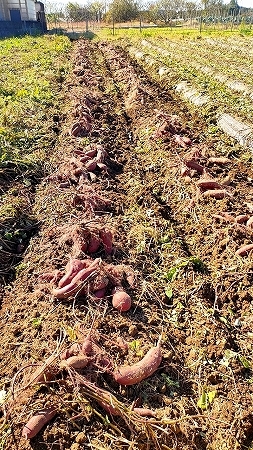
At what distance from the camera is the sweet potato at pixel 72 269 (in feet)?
14.7

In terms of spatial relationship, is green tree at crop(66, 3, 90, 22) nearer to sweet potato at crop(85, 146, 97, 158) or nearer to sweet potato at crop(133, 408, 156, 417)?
sweet potato at crop(85, 146, 97, 158)

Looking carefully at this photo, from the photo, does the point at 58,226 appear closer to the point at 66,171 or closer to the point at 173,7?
the point at 66,171

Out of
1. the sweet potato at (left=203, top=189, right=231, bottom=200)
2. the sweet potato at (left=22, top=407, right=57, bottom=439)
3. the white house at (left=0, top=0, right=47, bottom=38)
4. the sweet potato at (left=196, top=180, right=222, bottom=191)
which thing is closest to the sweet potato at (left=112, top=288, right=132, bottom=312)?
the sweet potato at (left=22, top=407, right=57, bottom=439)

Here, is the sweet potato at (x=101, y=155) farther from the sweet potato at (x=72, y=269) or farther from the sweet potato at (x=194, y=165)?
the sweet potato at (x=72, y=269)

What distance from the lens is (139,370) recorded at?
3662 millimetres

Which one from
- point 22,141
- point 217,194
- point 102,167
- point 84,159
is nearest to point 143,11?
point 22,141

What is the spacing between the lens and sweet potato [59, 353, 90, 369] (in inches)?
137

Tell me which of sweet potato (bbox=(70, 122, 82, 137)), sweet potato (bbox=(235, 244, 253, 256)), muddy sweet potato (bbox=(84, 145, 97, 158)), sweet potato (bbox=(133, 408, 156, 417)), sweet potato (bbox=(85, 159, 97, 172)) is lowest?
sweet potato (bbox=(133, 408, 156, 417))

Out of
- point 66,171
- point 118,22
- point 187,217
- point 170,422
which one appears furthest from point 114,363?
point 118,22

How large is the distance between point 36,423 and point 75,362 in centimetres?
56

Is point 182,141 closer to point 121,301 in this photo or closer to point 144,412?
point 121,301

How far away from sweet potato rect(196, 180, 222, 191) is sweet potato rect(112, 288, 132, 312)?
122 inches

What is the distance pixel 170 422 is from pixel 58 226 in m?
3.28

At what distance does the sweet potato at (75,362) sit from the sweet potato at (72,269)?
1073 mm
